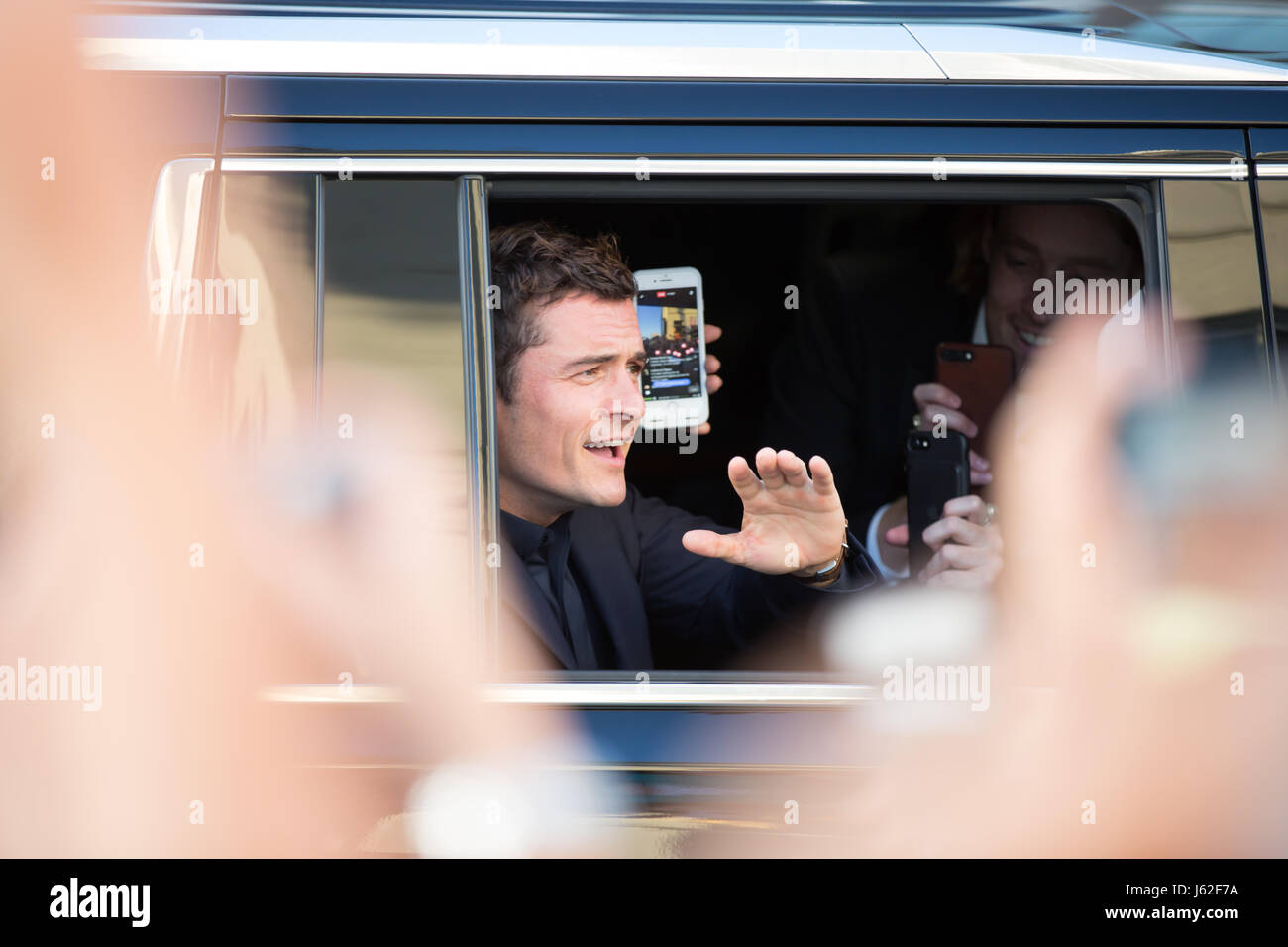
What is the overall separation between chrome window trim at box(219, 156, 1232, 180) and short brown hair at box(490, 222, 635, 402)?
0.64 meters

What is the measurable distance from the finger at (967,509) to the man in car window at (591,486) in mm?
227

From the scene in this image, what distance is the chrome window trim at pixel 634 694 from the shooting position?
5.32 feet

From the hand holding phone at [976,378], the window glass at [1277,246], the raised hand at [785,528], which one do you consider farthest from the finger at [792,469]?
Result: the hand holding phone at [976,378]

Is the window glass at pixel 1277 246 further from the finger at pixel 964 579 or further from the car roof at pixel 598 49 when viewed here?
the finger at pixel 964 579

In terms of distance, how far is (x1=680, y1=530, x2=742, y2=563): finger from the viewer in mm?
1877

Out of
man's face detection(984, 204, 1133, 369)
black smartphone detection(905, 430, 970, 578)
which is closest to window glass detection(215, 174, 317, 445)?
black smartphone detection(905, 430, 970, 578)

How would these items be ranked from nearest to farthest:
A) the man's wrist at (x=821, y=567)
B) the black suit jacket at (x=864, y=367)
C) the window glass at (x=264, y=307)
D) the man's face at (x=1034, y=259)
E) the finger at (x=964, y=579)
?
the window glass at (x=264, y=307)
the man's wrist at (x=821, y=567)
the finger at (x=964, y=579)
the man's face at (x=1034, y=259)
the black suit jacket at (x=864, y=367)

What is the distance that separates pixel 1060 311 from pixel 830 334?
0.78m

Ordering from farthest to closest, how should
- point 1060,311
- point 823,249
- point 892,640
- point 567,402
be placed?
point 823,249
point 1060,311
point 567,402
point 892,640

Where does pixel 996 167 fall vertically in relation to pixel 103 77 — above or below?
below

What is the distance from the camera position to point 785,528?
80.3 inches

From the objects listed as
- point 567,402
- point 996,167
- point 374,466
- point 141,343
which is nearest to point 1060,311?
point 996,167

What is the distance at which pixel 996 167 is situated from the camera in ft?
5.60
